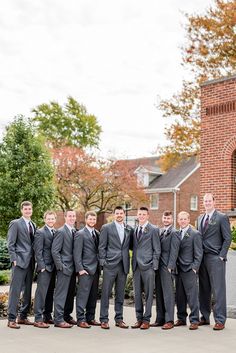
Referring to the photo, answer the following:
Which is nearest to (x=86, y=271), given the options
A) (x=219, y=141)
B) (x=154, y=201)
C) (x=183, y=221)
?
(x=183, y=221)

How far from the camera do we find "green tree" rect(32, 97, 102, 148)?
54344 millimetres

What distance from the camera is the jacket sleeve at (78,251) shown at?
987 cm

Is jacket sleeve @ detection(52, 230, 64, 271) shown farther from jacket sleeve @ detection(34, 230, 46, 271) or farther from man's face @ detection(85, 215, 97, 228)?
man's face @ detection(85, 215, 97, 228)

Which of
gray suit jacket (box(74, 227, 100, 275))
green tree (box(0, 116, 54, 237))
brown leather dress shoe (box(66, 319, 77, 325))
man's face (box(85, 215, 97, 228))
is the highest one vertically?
green tree (box(0, 116, 54, 237))

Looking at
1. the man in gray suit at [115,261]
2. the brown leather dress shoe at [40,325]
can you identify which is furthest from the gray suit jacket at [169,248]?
the brown leather dress shoe at [40,325]

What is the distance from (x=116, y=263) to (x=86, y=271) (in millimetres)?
523

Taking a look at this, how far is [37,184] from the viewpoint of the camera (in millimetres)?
20781

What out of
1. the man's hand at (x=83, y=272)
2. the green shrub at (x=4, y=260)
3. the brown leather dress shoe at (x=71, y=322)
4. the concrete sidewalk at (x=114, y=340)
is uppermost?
the man's hand at (x=83, y=272)

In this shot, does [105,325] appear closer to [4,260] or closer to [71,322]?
[71,322]

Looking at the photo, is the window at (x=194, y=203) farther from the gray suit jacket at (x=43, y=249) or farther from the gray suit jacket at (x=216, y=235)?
the gray suit jacket at (x=43, y=249)

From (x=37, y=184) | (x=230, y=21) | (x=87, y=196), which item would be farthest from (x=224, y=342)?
(x=87, y=196)

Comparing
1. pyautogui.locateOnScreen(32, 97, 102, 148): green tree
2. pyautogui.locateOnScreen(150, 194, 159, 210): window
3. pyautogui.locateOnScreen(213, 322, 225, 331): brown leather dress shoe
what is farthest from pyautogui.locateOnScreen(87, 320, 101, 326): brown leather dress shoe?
pyautogui.locateOnScreen(32, 97, 102, 148): green tree

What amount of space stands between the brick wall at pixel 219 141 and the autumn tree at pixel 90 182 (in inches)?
974

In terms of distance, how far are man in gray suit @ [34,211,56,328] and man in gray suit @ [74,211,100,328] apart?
18.3 inches
